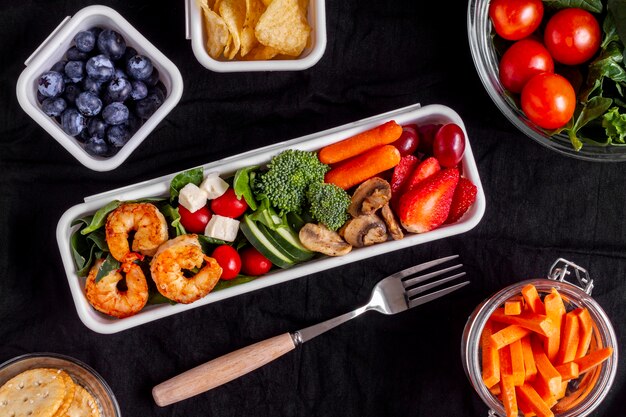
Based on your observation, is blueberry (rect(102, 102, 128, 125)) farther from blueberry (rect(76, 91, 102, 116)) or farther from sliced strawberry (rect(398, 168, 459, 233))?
sliced strawberry (rect(398, 168, 459, 233))

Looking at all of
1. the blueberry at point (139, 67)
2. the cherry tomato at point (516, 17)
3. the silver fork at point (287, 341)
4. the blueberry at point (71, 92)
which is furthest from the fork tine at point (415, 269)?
the blueberry at point (71, 92)

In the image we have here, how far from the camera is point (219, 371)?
2.00 metres

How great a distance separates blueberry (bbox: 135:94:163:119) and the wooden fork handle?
68cm

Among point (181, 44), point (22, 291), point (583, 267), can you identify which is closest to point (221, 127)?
point (181, 44)

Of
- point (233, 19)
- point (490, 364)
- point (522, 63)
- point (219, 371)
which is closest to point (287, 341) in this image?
point (219, 371)

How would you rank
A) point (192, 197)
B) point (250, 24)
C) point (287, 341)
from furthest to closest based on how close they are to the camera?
point (287, 341) < point (250, 24) < point (192, 197)

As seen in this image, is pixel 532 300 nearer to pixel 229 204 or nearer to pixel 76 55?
pixel 229 204

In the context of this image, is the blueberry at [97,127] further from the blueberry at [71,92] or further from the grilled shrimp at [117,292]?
the grilled shrimp at [117,292]

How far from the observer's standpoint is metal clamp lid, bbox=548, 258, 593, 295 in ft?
6.64

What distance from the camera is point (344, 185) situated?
6.24ft

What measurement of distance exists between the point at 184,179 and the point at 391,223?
524 millimetres

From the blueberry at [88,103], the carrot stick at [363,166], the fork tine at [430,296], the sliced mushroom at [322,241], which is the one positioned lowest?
the fork tine at [430,296]

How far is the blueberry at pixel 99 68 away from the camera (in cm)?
187

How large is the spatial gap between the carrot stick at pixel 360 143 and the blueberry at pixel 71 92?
2.09 feet
